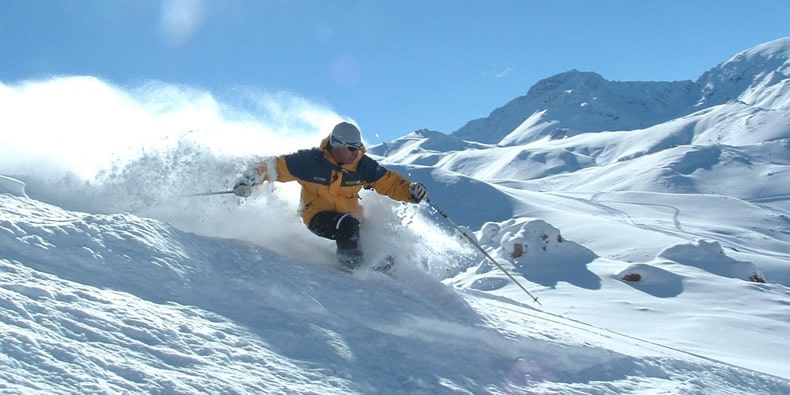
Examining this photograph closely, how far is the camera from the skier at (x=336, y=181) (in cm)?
553

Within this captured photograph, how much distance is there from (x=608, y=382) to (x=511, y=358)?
1.87 ft

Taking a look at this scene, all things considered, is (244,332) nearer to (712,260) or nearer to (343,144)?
(343,144)

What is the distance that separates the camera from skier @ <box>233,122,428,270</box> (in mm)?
5531

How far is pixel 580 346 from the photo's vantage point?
13.5 ft

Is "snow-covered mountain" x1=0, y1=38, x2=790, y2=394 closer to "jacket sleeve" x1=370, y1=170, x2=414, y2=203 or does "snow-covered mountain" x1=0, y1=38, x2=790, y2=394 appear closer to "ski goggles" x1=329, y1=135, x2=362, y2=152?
"jacket sleeve" x1=370, y1=170, x2=414, y2=203

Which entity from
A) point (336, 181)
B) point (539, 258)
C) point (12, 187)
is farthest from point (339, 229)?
point (539, 258)

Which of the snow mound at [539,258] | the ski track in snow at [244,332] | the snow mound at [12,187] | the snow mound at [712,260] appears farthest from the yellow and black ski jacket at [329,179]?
the snow mound at [712,260]

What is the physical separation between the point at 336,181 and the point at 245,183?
88cm

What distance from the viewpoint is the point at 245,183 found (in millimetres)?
5395

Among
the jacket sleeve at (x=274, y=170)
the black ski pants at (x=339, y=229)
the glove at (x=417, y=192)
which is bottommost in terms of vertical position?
the black ski pants at (x=339, y=229)

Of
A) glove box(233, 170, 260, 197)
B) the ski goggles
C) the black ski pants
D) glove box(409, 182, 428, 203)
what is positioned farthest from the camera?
glove box(409, 182, 428, 203)

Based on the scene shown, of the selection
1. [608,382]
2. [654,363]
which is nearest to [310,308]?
[608,382]

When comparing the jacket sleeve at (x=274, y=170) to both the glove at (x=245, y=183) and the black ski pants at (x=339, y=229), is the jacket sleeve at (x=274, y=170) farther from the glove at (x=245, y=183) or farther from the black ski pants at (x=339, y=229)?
the black ski pants at (x=339, y=229)

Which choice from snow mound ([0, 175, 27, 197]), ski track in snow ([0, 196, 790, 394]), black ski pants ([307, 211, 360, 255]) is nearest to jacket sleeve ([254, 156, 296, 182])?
black ski pants ([307, 211, 360, 255])
